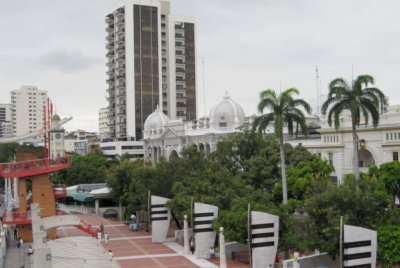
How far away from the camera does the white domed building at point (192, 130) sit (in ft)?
317

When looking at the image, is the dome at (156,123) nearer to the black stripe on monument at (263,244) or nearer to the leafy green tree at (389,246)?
the black stripe on monument at (263,244)

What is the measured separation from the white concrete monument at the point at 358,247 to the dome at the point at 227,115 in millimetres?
65982

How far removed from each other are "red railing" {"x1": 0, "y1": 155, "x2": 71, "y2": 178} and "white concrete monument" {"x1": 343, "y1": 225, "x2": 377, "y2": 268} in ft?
98.8

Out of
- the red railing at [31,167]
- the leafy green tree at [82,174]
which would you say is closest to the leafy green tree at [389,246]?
the red railing at [31,167]

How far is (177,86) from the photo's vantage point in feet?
500

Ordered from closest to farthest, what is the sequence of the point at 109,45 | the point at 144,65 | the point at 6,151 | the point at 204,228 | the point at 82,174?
the point at 204,228 < the point at 82,174 < the point at 6,151 < the point at 144,65 < the point at 109,45

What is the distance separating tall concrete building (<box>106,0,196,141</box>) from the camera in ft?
465

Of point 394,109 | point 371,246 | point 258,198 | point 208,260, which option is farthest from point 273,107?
point 394,109

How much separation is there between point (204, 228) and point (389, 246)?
1585 cm

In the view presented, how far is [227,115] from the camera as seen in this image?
318 feet

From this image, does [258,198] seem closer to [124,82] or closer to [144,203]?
[144,203]

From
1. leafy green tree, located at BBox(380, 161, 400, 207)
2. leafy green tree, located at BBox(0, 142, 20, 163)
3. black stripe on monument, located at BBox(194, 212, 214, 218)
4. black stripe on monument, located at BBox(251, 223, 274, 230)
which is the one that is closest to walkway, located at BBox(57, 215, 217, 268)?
black stripe on monument, located at BBox(194, 212, 214, 218)

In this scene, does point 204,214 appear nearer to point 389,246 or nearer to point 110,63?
point 389,246

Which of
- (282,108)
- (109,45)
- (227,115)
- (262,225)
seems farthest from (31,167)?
(109,45)
